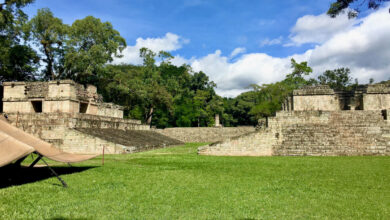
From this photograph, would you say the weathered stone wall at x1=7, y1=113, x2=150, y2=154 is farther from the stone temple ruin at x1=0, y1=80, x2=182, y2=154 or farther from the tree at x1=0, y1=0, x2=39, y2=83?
the tree at x1=0, y1=0, x2=39, y2=83

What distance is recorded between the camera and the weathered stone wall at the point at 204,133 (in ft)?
104

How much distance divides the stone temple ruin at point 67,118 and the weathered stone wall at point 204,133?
28.5 feet

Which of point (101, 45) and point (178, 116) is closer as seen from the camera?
point (101, 45)

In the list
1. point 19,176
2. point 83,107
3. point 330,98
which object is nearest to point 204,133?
point 83,107

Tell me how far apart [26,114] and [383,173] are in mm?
20193

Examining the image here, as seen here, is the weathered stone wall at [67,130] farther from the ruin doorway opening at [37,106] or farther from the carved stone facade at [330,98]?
the carved stone facade at [330,98]

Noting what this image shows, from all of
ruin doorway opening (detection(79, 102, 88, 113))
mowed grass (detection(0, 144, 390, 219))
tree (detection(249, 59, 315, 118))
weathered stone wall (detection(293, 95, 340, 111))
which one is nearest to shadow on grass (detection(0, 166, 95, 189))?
mowed grass (detection(0, 144, 390, 219))

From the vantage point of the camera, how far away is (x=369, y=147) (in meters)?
13.7

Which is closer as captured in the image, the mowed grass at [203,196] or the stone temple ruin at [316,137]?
the mowed grass at [203,196]

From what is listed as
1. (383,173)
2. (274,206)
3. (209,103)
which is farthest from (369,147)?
(209,103)

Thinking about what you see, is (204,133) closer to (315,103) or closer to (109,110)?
(109,110)

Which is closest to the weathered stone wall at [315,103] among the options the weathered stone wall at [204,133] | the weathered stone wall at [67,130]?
the weathered stone wall at [67,130]

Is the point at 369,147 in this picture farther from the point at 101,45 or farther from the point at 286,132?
the point at 101,45

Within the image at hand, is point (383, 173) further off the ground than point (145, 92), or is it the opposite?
point (145, 92)
